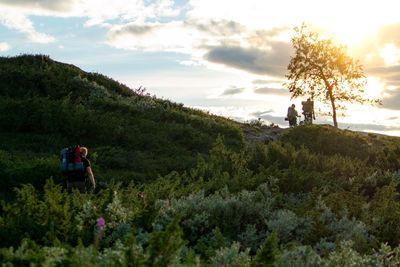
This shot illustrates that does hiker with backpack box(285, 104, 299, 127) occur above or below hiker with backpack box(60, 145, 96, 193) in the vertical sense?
above

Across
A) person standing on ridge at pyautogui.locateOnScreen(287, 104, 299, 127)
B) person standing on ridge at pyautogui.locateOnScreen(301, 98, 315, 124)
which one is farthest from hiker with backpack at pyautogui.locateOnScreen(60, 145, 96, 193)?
person standing on ridge at pyautogui.locateOnScreen(301, 98, 315, 124)

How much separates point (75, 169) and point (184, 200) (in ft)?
24.7

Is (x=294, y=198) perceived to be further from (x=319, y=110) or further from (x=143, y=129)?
(x=319, y=110)

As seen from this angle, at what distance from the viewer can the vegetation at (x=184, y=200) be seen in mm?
5949

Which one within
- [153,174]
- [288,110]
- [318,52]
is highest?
[318,52]

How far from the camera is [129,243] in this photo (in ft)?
16.6

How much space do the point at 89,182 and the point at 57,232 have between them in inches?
379

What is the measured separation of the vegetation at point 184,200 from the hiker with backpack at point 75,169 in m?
0.82

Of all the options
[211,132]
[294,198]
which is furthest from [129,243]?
[211,132]

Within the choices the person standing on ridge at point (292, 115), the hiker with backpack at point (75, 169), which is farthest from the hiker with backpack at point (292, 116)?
the hiker with backpack at point (75, 169)

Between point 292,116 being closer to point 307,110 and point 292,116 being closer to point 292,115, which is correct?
point 292,115

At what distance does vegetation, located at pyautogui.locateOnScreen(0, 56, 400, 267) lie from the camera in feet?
19.5

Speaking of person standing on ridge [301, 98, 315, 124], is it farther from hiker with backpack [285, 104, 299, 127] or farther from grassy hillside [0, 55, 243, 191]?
grassy hillside [0, 55, 243, 191]

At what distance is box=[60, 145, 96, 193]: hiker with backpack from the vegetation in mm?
825
